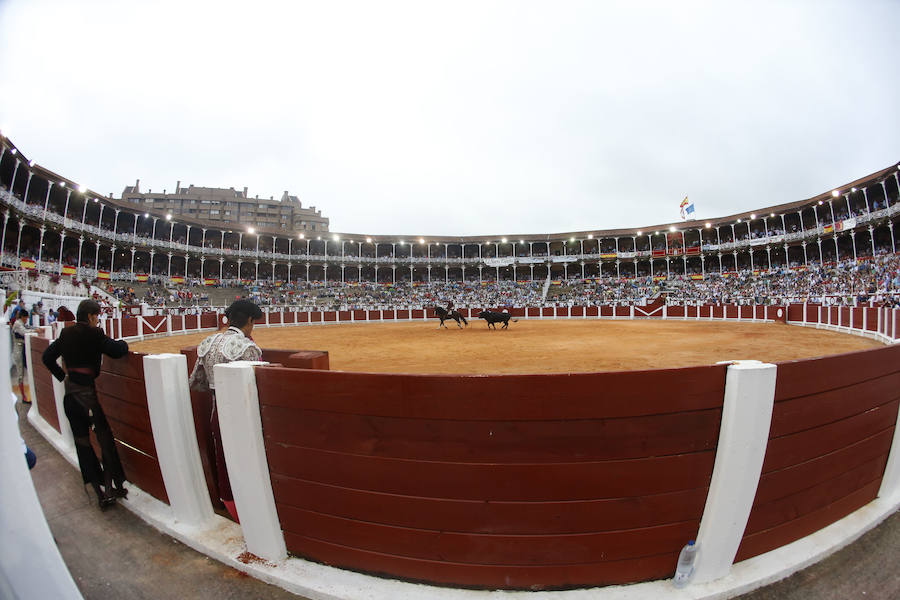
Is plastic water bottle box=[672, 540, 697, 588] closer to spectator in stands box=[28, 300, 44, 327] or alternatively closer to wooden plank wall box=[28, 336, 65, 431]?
wooden plank wall box=[28, 336, 65, 431]

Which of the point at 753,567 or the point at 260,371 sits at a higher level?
the point at 260,371

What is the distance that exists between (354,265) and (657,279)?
3873 cm

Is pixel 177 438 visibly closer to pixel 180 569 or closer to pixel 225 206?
pixel 180 569

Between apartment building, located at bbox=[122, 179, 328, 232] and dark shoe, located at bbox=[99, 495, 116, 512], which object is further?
apartment building, located at bbox=[122, 179, 328, 232]

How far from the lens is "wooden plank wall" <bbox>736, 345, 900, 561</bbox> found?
198 cm

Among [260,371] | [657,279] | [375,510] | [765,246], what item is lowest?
[375,510]

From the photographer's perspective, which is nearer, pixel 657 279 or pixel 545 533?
pixel 545 533

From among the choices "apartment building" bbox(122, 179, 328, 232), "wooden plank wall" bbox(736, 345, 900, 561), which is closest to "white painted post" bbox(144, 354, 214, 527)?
"wooden plank wall" bbox(736, 345, 900, 561)

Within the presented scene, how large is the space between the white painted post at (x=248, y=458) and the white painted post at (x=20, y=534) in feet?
2.60

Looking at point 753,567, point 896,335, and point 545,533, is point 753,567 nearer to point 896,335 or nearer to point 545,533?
point 545,533

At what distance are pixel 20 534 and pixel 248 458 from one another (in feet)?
2.93

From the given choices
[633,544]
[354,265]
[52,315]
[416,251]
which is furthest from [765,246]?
[52,315]

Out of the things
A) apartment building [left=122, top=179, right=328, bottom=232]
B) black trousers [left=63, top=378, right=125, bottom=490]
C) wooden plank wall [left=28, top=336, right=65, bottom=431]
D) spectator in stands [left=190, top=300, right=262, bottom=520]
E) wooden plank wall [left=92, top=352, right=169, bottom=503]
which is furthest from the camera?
apartment building [left=122, top=179, right=328, bottom=232]

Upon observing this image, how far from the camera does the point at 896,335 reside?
11.1m
